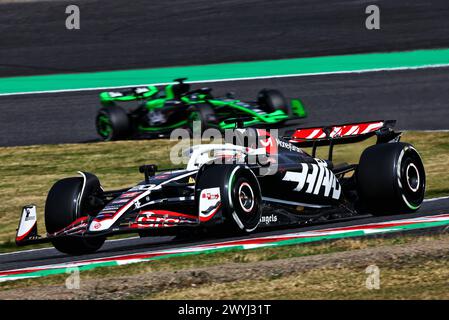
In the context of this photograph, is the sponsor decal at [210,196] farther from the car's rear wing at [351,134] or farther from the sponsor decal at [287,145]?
the car's rear wing at [351,134]

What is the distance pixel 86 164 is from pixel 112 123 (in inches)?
56.2

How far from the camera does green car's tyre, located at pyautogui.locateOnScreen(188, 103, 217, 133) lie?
15.5 metres

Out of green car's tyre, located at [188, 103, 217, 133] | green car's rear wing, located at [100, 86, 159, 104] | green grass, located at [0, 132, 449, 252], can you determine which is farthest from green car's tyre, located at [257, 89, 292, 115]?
green car's rear wing, located at [100, 86, 159, 104]

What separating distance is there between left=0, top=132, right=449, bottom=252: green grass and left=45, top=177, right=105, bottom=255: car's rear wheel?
2.32 meters

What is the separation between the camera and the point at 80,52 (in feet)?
74.1

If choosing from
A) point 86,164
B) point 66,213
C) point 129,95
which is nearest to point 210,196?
point 66,213

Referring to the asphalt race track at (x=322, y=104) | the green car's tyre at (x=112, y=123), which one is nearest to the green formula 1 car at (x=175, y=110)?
the green car's tyre at (x=112, y=123)

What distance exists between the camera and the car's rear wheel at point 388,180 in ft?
32.0

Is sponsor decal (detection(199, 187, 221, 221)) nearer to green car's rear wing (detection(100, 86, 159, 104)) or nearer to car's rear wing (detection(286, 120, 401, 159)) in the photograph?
car's rear wing (detection(286, 120, 401, 159))

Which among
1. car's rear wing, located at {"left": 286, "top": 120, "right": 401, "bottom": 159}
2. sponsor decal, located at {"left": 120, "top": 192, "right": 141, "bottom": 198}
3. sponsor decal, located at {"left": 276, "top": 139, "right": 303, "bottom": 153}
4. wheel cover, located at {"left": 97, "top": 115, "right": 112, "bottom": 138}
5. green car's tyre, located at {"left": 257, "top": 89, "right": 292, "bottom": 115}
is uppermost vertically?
green car's tyre, located at {"left": 257, "top": 89, "right": 292, "bottom": 115}

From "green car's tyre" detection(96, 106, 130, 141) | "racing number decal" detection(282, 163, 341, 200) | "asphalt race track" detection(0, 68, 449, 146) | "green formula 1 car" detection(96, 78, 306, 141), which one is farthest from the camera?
"asphalt race track" detection(0, 68, 449, 146)

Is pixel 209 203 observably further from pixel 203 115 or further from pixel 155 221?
pixel 203 115
